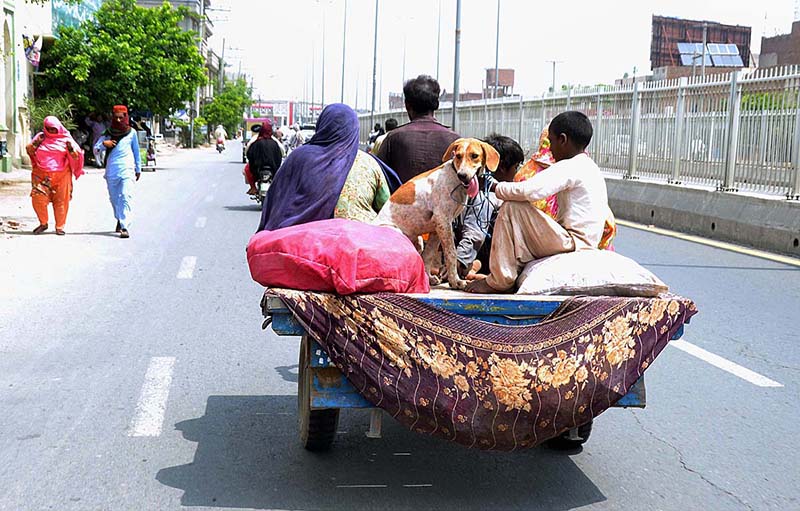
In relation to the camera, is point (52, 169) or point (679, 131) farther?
point (679, 131)

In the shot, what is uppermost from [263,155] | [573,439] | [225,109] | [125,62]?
[125,62]

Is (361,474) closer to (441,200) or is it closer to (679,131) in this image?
(441,200)

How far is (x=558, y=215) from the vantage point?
531 centimetres

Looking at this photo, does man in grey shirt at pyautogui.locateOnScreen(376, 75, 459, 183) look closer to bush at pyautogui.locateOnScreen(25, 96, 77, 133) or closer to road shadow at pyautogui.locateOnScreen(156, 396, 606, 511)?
road shadow at pyautogui.locateOnScreen(156, 396, 606, 511)

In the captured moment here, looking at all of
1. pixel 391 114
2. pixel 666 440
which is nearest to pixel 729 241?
pixel 666 440

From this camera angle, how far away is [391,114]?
53719mm

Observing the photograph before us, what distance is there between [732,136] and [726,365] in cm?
971

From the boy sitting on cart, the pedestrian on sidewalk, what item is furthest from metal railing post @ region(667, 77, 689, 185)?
the boy sitting on cart

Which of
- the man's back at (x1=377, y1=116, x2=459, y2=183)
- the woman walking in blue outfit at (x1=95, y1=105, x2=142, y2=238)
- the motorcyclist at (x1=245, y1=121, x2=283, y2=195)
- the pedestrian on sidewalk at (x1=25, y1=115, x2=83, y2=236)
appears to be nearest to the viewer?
the man's back at (x1=377, y1=116, x2=459, y2=183)

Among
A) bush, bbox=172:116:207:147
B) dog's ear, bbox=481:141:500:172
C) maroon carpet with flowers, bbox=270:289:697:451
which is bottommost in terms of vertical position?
bush, bbox=172:116:207:147

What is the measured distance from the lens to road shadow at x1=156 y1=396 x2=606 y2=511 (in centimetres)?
461

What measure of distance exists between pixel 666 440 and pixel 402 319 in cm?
198

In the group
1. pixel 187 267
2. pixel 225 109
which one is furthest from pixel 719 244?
pixel 225 109

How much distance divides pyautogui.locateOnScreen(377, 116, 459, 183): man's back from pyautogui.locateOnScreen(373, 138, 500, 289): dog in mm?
1358
